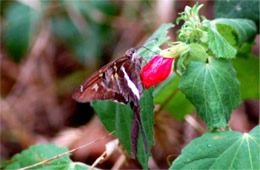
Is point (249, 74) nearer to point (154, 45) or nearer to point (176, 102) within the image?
point (176, 102)

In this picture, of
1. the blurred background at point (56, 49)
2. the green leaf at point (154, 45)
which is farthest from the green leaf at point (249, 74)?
the blurred background at point (56, 49)

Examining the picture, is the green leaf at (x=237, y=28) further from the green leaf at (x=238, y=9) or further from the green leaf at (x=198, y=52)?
the green leaf at (x=198, y=52)

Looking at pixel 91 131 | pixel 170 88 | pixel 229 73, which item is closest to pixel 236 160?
pixel 229 73

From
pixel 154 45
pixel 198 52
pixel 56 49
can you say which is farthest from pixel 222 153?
pixel 56 49

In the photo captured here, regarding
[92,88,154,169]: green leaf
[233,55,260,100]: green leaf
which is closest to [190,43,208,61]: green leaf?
[92,88,154,169]: green leaf

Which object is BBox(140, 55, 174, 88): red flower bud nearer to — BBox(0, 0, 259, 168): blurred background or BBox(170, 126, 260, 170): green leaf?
BBox(170, 126, 260, 170): green leaf

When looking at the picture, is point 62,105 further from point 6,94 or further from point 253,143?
point 253,143
